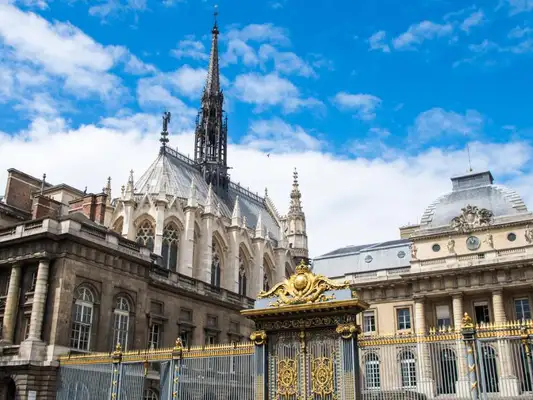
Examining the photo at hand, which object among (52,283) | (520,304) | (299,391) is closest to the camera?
(299,391)

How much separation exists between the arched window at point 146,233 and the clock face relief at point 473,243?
860 inches

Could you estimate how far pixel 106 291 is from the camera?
28.1 m

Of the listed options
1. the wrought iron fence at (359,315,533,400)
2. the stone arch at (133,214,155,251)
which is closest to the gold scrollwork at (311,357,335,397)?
the wrought iron fence at (359,315,533,400)

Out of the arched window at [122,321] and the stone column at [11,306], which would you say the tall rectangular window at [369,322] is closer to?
the arched window at [122,321]

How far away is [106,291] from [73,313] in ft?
6.32

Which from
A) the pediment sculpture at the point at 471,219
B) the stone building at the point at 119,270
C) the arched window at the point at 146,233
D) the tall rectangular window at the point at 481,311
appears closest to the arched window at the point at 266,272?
the stone building at the point at 119,270

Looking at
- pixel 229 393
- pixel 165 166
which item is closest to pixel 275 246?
pixel 165 166

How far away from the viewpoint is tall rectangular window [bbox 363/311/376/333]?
38.9 m

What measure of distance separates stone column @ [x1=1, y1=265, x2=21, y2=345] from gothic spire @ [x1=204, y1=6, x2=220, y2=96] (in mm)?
42336

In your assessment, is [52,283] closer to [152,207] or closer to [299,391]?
[299,391]

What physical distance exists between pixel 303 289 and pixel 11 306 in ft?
55.0

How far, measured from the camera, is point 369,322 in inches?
1538

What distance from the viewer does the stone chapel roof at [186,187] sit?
170 feet

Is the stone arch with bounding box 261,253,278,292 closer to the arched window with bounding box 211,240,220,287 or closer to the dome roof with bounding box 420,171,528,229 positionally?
the arched window with bounding box 211,240,220,287
